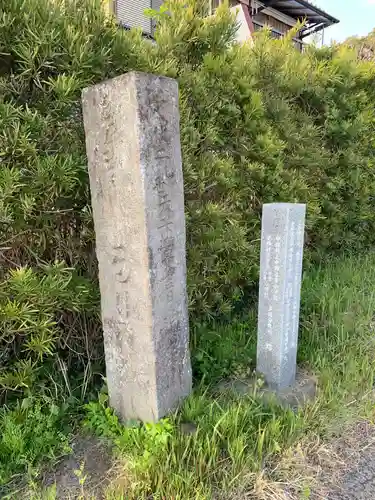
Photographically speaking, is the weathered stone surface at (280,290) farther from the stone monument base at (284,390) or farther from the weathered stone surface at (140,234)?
the weathered stone surface at (140,234)

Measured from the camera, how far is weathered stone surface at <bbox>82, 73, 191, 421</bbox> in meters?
1.83

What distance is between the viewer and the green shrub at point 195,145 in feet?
6.76

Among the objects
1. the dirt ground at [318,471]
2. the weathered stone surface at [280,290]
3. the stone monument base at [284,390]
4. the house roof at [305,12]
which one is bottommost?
the dirt ground at [318,471]

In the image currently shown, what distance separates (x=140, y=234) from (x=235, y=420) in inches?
42.8

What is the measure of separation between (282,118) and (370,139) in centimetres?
209

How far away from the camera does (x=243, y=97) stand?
3.45 m

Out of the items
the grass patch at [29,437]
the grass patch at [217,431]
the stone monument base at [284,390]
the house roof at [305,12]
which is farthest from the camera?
the house roof at [305,12]

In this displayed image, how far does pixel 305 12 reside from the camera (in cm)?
1355

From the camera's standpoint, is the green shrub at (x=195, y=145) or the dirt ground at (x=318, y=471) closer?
the dirt ground at (x=318, y=471)

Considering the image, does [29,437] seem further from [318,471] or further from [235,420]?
[318,471]

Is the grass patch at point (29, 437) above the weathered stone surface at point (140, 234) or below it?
below

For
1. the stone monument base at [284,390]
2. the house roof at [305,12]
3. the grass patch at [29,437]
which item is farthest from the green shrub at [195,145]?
the house roof at [305,12]

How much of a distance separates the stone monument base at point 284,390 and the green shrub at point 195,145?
76 centimetres

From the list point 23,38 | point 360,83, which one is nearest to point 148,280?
point 23,38
